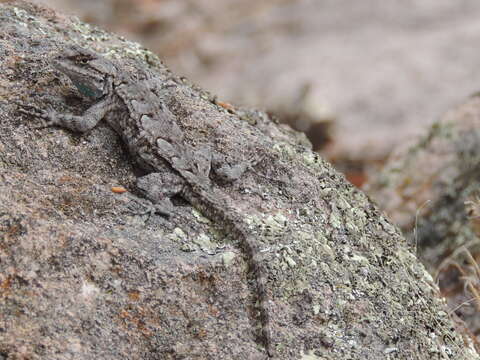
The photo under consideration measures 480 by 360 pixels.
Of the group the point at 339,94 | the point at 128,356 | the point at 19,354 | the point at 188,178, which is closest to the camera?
the point at 19,354

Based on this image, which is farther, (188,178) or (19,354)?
(188,178)

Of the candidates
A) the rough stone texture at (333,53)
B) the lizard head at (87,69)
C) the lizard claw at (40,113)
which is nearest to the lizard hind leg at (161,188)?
the lizard claw at (40,113)

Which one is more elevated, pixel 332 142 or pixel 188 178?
pixel 332 142

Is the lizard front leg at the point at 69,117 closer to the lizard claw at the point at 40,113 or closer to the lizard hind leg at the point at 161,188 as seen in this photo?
the lizard claw at the point at 40,113

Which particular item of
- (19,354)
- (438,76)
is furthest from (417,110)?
(19,354)

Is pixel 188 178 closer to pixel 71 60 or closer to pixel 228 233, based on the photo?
pixel 228 233

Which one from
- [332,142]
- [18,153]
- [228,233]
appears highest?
[332,142]

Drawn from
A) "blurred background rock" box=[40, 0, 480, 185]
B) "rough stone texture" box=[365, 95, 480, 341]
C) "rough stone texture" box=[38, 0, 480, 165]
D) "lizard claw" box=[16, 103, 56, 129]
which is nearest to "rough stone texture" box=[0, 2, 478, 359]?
"lizard claw" box=[16, 103, 56, 129]

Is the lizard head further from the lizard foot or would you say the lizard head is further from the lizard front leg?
the lizard foot
